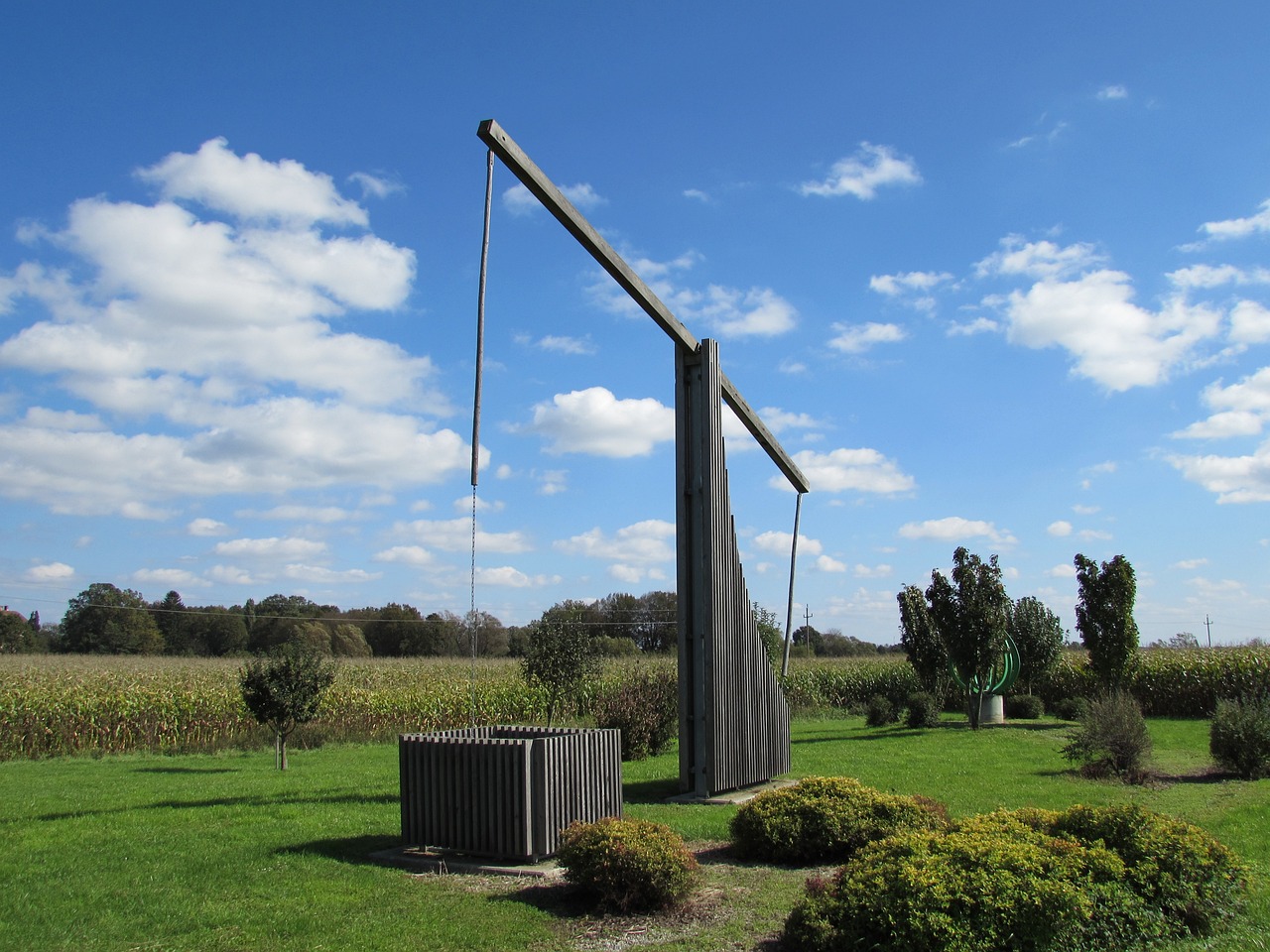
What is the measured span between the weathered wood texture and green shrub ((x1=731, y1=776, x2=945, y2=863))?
129 inches

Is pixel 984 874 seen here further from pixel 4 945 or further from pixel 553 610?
pixel 553 610

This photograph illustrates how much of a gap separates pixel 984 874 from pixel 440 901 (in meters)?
3.81

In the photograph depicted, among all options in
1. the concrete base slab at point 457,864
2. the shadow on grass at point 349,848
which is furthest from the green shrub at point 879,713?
the concrete base slab at point 457,864

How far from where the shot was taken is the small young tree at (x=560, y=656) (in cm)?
2127

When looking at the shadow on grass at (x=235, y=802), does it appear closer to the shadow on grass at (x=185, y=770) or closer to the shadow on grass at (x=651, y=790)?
the shadow on grass at (x=651, y=790)

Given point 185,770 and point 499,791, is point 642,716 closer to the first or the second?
point 185,770

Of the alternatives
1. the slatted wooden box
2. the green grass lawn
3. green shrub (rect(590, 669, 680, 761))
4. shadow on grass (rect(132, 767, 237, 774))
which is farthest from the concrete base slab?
shadow on grass (rect(132, 767, 237, 774))

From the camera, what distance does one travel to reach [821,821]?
838cm

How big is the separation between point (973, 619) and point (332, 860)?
59.8 ft

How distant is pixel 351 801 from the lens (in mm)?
11727

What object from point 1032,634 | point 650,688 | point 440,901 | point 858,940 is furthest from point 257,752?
point 1032,634

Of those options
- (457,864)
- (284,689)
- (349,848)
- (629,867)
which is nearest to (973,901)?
(629,867)

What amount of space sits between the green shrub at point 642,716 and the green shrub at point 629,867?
891 cm

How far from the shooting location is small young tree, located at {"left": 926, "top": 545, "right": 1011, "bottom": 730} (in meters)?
23.0
